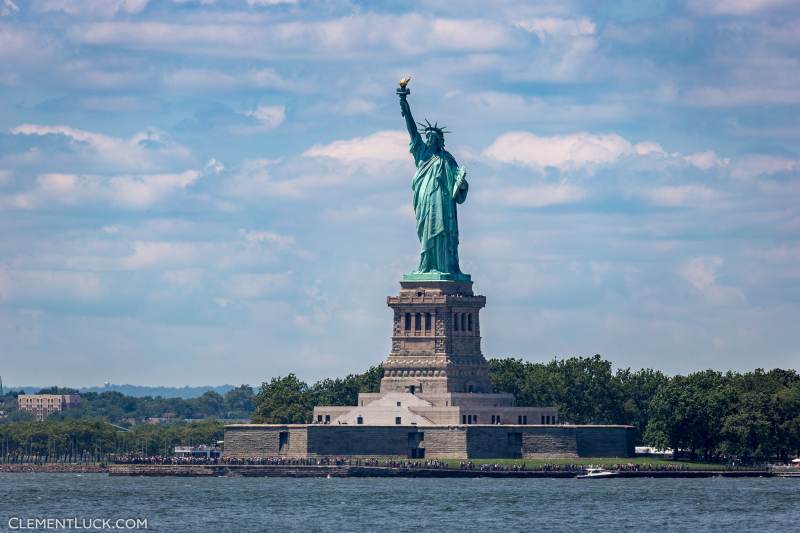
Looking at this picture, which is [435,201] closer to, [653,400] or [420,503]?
[653,400]

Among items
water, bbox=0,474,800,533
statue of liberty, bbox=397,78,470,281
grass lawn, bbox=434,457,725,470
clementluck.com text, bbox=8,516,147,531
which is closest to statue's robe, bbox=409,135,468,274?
statue of liberty, bbox=397,78,470,281

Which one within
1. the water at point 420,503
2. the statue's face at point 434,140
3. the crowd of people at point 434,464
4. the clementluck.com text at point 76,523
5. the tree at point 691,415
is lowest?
the clementluck.com text at point 76,523

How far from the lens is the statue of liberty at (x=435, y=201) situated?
164 m

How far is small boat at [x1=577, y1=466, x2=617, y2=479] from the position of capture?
151000 millimetres

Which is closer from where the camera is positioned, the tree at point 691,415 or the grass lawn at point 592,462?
the grass lawn at point 592,462

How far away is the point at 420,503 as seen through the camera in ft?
427

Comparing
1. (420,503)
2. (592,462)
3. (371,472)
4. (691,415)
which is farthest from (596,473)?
(420,503)

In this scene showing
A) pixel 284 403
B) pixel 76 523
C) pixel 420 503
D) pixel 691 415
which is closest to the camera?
pixel 76 523

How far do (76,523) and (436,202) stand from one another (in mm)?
54794

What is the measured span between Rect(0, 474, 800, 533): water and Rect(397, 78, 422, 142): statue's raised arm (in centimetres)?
2580

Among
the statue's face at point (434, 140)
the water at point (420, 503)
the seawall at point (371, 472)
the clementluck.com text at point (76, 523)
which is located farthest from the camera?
the statue's face at point (434, 140)

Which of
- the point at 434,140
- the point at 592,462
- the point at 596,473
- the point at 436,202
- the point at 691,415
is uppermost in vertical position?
the point at 434,140

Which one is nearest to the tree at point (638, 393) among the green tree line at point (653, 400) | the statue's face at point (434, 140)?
the green tree line at point (653, 400)

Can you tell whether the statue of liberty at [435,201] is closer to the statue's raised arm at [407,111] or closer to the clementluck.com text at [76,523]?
the statue's raised arm at [407,111]
